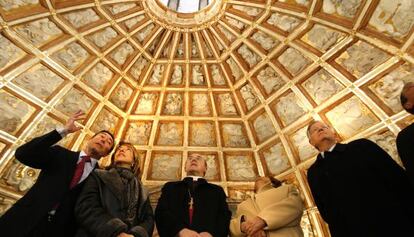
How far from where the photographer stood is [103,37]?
32.7 feet

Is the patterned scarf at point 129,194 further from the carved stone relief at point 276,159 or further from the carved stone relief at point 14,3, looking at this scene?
the carved stone relief at point 276,159

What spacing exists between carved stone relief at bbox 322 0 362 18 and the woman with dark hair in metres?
7.19

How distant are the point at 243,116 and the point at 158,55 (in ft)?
14.0

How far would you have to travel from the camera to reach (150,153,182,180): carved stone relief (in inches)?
450

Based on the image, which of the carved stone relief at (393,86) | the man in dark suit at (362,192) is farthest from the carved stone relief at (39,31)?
the carved stone relief at (393,86)

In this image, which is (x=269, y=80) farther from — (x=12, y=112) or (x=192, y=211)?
(x=12, y=112)

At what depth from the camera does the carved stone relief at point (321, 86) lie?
8953 millimetres

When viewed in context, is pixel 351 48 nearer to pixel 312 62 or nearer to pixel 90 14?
pixel 312 62

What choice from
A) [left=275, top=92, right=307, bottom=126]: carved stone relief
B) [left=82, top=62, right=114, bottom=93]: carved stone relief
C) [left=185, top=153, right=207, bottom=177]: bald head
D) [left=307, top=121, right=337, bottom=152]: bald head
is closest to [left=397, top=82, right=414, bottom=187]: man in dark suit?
[left=307, top=121, right=337, bottom=152]: bald head

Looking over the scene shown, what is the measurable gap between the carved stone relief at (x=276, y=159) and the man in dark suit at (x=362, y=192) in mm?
6302

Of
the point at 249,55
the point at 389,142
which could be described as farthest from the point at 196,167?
the point at 249,55

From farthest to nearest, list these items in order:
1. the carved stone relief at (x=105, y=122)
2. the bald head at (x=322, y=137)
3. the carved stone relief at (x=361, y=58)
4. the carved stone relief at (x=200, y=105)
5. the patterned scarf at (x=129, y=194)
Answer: the carved stone relief at (x=200, y=105), the carved stone relief at (x=105, y=122), the carved stone relief at (x=361, y=58), the bald head at (x=322, y=137), the patterned scarf at (x=129, y=194)

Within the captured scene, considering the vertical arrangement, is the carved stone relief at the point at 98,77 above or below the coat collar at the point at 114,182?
above

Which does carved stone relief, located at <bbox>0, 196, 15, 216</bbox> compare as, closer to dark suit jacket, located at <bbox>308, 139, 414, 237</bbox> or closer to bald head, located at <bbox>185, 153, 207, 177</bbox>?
bald head, located at <bbox>185, 153, 207, 177</bbox>
